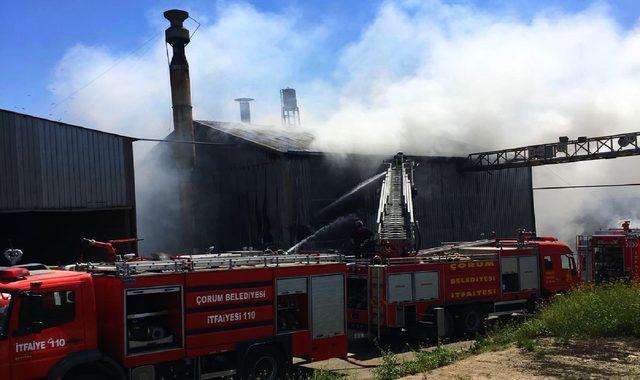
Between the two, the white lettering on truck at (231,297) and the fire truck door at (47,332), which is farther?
the white lettering on truck at (231,297)

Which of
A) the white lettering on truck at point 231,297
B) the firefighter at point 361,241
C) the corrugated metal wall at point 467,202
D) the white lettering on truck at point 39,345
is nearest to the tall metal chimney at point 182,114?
the corrugated metal wall at point 467,202

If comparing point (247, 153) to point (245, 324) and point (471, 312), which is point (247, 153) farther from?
point (245, 324)

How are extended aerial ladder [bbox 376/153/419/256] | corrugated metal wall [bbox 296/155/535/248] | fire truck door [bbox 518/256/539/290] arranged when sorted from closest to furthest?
extended aerial ladder [bbox 376/153/419/256] → fire truck door [bbox 518/256/539/290] → corrugated metal wall [bbox 296/155/535/248]

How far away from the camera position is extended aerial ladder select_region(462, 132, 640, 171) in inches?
952

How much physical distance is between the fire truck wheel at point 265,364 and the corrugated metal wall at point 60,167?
1028 centimetres

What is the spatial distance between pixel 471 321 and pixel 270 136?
14427mm

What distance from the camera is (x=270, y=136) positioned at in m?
26.8

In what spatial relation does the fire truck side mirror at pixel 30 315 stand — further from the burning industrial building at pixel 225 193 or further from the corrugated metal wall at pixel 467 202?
the corrugated metal wall at pixel 467 202

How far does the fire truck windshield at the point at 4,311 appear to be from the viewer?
7.19 meters

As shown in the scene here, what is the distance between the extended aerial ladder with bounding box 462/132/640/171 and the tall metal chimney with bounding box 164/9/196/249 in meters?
13.1

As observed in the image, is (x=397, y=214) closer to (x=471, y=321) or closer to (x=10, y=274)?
(x=471, y=321)

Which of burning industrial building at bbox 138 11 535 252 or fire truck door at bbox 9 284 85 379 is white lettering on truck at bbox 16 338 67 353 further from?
burning industrial building at bbox 138 11 535 252

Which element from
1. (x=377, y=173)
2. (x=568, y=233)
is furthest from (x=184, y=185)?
(x=568, y=233)

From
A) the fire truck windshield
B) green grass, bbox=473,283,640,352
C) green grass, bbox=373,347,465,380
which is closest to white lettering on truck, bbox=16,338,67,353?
the fire truck windshield
